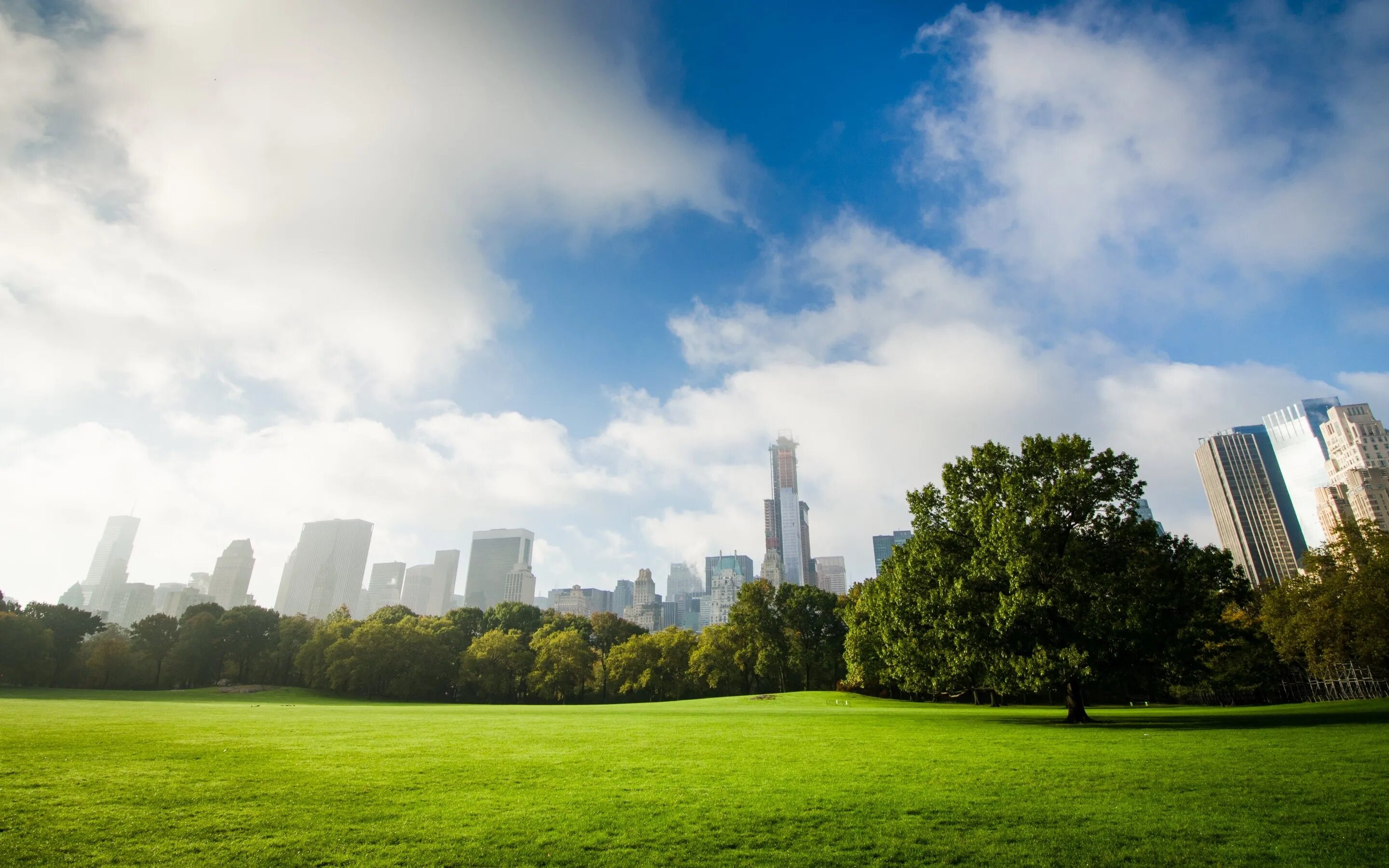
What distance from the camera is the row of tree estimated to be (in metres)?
87.8

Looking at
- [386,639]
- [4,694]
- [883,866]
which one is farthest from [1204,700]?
[4,694]

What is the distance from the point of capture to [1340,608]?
146 feet

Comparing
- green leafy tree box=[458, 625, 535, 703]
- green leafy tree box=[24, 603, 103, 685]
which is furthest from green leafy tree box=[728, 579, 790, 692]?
green leafy tree box=[24, 603, 103, 685]

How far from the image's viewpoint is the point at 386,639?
294 ft

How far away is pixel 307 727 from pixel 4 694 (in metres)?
61.1

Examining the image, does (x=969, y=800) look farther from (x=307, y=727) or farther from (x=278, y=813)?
(x=307, y=727)

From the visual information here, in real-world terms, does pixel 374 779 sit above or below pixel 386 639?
below

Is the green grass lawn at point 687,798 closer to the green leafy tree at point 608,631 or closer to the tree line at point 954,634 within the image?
the tree line at point 954,634

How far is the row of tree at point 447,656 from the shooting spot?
8775cm

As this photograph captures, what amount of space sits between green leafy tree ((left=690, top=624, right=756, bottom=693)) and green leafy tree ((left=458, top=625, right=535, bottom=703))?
26972 mm

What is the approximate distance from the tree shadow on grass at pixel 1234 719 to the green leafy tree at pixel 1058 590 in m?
1.92

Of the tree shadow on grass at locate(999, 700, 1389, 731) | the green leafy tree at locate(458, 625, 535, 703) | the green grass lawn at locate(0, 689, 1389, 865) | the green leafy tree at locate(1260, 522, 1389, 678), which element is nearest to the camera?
the green grass lawn at locate(0, 689, 1389, 865)

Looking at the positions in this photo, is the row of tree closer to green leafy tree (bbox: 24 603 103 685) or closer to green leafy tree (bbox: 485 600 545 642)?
green leafy tree (bbox: 24 603 103 685)

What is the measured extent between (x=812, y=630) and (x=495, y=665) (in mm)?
47684
